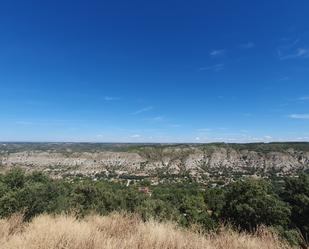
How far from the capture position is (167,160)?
165125mm

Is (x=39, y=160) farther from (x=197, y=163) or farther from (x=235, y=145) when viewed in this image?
(x=235, y=145)

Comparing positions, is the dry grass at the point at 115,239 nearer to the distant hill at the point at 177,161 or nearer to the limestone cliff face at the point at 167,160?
the distant hill at the point at 177,161

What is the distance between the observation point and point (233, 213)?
75.5ft

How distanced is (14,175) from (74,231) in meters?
22.4

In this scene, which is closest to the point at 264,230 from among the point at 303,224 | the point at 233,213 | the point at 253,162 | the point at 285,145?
the point at 233,213

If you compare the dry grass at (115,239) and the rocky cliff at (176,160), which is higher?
the dry grass at (115,239)

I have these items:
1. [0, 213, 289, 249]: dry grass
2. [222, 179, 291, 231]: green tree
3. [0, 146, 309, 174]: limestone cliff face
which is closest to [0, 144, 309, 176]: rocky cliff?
[0, 146, 309, 174]: limestone cliff face

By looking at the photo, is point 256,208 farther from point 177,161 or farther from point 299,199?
point 177,161

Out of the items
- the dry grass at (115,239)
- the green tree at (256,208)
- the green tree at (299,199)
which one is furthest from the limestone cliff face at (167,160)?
the dry grass at (115,239)

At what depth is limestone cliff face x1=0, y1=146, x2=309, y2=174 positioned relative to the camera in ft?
453

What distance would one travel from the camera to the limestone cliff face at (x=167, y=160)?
138 m

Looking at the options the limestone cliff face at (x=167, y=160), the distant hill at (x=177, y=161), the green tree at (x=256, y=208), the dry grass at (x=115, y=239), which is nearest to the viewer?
the dry grass at (x=115, y=239)

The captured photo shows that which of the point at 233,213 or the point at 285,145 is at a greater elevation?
the point at 285,145

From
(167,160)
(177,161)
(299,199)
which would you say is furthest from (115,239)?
(167,160)
